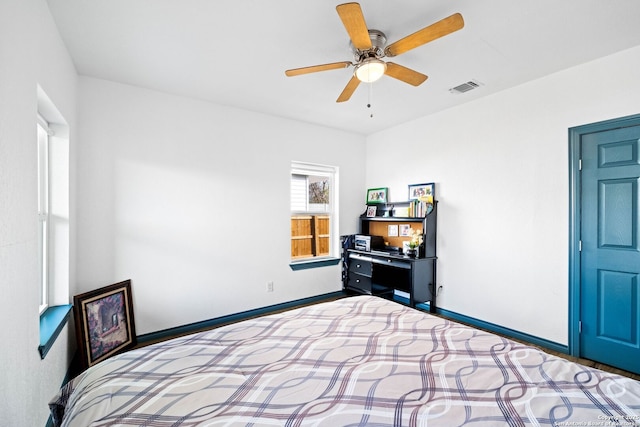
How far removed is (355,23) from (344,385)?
176 cm

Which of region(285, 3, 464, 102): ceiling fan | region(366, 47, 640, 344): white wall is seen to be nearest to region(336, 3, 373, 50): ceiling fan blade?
region(285, 3, 464, 102): ceiling fan

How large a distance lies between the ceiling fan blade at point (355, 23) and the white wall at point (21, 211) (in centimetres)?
144

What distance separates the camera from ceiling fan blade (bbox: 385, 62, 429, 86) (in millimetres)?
1953

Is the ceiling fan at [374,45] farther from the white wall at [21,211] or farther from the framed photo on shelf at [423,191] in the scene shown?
the framed photo on shelf at [423,191]

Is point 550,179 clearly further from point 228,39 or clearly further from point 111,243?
point 111,243

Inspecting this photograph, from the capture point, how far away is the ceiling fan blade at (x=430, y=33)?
4.75ft

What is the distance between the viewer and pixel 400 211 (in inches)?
155

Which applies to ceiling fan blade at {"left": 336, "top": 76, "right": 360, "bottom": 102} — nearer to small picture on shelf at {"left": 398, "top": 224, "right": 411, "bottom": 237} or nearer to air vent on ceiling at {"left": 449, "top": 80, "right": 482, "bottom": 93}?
air vent on ceiling at {"left": 449, "top": 80, "right": 482, "bottom": 93}

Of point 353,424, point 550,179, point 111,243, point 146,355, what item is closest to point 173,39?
point 111,243

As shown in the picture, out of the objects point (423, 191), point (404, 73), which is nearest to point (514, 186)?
point (423, 191)

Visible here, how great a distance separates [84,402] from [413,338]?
147 centimetres

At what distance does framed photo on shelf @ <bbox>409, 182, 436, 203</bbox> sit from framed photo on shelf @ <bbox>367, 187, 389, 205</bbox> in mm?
429

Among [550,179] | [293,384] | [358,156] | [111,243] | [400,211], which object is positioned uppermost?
[358,156]

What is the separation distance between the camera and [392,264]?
352cm
